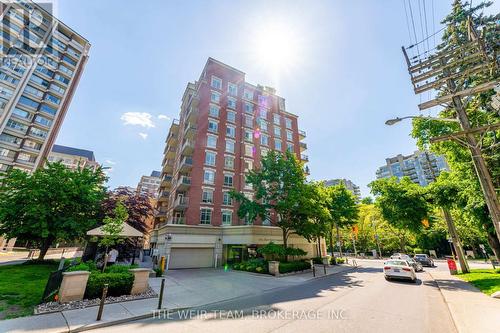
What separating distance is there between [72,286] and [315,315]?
9.30m

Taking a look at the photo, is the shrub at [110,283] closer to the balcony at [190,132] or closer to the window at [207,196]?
the window at [207,196]

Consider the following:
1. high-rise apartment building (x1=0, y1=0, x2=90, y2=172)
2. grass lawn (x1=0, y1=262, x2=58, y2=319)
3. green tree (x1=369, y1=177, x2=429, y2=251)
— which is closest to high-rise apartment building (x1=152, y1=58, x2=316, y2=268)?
grass lawn (x1=0, y1=262, x2=58, y2=319)

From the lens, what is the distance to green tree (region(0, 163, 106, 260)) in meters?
16.2

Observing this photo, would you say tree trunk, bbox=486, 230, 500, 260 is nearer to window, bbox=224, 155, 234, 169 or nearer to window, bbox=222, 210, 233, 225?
window, bbox=222, 210, 233, 225

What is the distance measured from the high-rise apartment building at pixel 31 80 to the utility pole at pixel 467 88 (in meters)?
56.9

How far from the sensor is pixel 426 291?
1159cm

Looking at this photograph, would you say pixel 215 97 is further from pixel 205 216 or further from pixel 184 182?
pixel 205 216

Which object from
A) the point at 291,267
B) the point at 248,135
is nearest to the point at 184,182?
the point at 248,135

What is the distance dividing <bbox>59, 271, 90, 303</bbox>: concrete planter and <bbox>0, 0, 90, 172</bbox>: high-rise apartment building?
146 ft

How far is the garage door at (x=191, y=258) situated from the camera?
76.5 feet

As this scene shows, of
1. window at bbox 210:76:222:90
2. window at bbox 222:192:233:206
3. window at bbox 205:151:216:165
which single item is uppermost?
window at bbox 210:76:222:90

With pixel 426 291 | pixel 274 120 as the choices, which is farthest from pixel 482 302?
pixel 274 120

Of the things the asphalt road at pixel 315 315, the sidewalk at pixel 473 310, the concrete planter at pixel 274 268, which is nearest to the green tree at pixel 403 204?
the sidewalk at pixel 473 310

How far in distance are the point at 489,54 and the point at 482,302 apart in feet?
36.5
